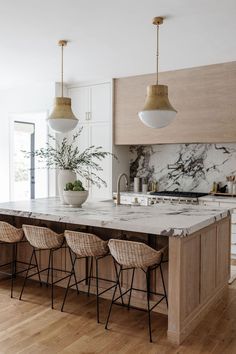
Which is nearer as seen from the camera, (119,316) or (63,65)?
(119,316)

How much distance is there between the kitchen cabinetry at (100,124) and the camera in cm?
593

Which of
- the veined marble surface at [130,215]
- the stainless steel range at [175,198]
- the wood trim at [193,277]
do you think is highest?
the veined marble surface at [130,215]

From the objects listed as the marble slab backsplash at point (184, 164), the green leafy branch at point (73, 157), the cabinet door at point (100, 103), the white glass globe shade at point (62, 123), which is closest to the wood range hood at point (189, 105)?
the cabinet door at point (100, 103)

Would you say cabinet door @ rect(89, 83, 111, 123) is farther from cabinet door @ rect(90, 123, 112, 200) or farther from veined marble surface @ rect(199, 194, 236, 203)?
veined marble surface @ rect(199, 194, 236, 203)

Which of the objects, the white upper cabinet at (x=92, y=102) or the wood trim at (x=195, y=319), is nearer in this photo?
the wood trim at (x=195, y=319)

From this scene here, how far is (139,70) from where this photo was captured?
5348mm

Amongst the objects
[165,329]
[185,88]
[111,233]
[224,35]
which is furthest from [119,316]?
[185,88]

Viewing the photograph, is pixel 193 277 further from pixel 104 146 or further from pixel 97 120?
pixel 97 120

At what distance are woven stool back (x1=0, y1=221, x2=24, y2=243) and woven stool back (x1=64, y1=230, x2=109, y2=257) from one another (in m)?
0.72

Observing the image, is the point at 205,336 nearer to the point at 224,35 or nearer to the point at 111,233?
the point at 111,233

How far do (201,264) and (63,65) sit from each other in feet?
11.3

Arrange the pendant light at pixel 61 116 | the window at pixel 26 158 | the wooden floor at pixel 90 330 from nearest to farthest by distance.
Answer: the wooden floor at pixel 90 330, the pendant light at pixel 61 116, the window at pixel 26 158

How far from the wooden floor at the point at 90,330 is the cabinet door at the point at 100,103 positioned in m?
3.29

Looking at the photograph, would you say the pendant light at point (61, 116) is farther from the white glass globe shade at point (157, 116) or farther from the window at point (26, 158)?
the window at point (26, 158)
